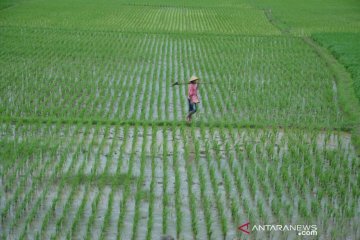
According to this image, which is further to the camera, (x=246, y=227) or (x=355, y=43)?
(x=355, y=43)

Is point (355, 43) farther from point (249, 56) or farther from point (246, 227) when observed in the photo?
point (246, 227)

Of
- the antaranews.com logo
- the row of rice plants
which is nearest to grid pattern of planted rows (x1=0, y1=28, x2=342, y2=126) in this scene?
the row of rice plants

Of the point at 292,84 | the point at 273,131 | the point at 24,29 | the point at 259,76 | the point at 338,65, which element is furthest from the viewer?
the point at 24,29

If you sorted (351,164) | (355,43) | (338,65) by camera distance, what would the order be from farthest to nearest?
1. (355,43)
2. (338,65)
3. (351,164)

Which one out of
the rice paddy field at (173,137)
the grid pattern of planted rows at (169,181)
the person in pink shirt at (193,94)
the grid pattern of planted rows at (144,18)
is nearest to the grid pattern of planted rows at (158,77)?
the rice paddy field at (173,137)

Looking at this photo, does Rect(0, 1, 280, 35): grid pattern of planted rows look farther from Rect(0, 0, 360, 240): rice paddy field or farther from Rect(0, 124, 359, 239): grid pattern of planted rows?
Rect(0, 124, 359, 239): grid pattern of planted rows

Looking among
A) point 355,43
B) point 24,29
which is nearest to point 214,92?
point 355,43
